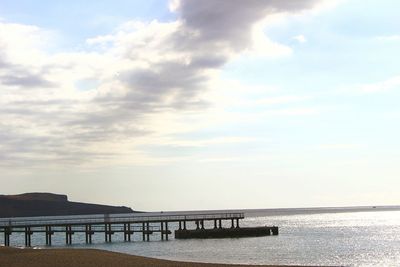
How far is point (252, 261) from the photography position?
171ft

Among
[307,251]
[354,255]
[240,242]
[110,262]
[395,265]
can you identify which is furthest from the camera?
[240,242]

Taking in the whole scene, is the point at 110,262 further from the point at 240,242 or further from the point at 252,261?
the point at 240,242

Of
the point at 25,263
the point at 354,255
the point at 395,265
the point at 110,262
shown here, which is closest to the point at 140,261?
the point at 110,262

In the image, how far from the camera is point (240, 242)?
253 ft

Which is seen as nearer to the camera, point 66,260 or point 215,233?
point 66,260

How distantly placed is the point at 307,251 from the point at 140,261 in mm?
30515

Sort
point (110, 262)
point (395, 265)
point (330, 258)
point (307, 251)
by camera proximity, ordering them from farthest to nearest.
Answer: point (307, 251)
point (330, 258)
point (395, 265)
point (110, 262)

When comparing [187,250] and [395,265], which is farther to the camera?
[187,250]

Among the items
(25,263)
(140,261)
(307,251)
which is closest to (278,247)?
(307,251)

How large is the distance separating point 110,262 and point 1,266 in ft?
22.4

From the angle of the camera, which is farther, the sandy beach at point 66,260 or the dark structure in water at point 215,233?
the dark structure in water at point 215,233

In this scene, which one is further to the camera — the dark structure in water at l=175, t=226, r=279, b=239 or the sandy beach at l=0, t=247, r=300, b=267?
the dark structure in water at l=175, t=226, r=279, b=239

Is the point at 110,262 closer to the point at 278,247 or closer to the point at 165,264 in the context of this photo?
the point at 165,264

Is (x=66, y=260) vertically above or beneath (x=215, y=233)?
above
